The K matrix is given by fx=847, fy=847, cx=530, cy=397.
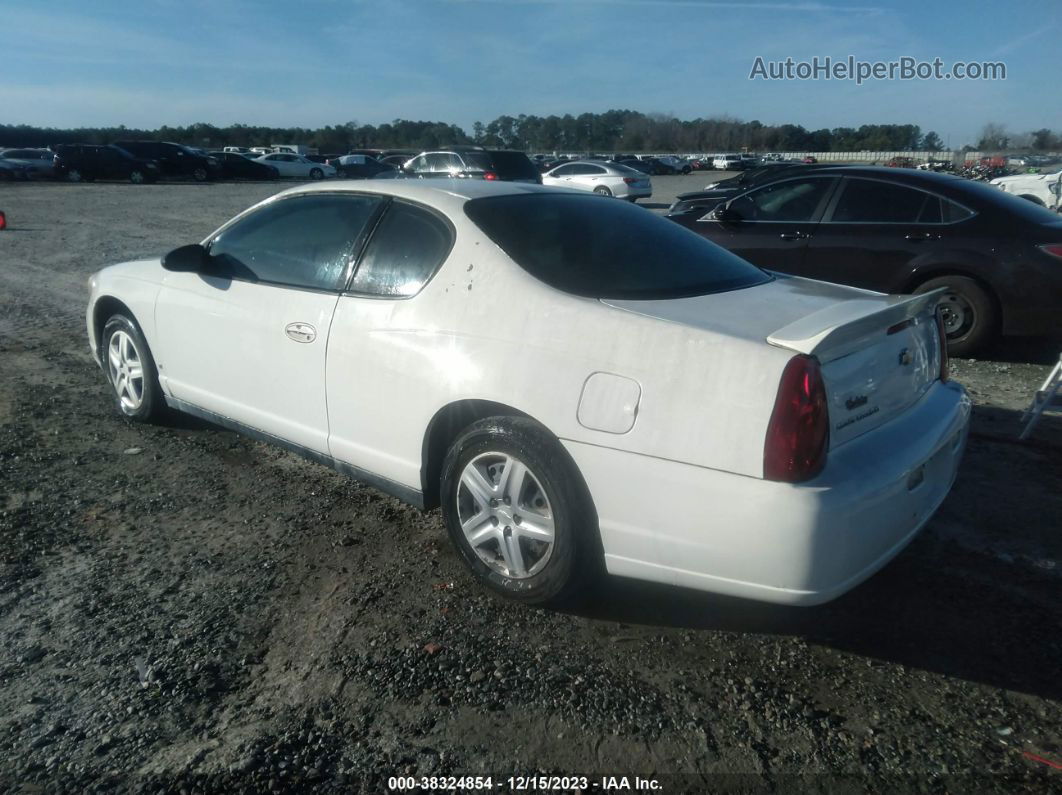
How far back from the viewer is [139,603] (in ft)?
10.3

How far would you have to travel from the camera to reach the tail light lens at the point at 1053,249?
6.15 m

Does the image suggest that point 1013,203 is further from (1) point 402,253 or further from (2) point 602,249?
(1) point 402,253

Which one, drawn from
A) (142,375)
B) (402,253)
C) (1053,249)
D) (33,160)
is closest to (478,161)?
(1053,249)

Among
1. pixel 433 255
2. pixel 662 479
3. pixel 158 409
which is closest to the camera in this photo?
pixel 662 479

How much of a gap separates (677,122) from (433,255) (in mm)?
102254

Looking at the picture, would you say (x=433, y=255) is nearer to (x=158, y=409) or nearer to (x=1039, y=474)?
(x=158, y=409)

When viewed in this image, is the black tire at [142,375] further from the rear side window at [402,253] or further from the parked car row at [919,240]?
the parked car row at [919,240]

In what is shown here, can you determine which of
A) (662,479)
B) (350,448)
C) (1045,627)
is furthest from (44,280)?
→ (1045,627)

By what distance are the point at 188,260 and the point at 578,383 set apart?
8.27ft

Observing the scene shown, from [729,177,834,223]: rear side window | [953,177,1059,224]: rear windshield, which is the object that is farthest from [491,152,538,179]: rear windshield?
[953,177,1059,224]: rear windshield

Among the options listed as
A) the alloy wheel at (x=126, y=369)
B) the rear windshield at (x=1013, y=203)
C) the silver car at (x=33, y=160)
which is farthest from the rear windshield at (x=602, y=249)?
the silver car at (x=33, y=160)

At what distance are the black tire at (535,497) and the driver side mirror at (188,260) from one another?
197 cm

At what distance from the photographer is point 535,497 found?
3.02 m

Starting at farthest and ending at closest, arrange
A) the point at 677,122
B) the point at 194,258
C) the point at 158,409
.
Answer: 1. the point at 677,122
2. the point at 158,409
3. the point at 194,258
